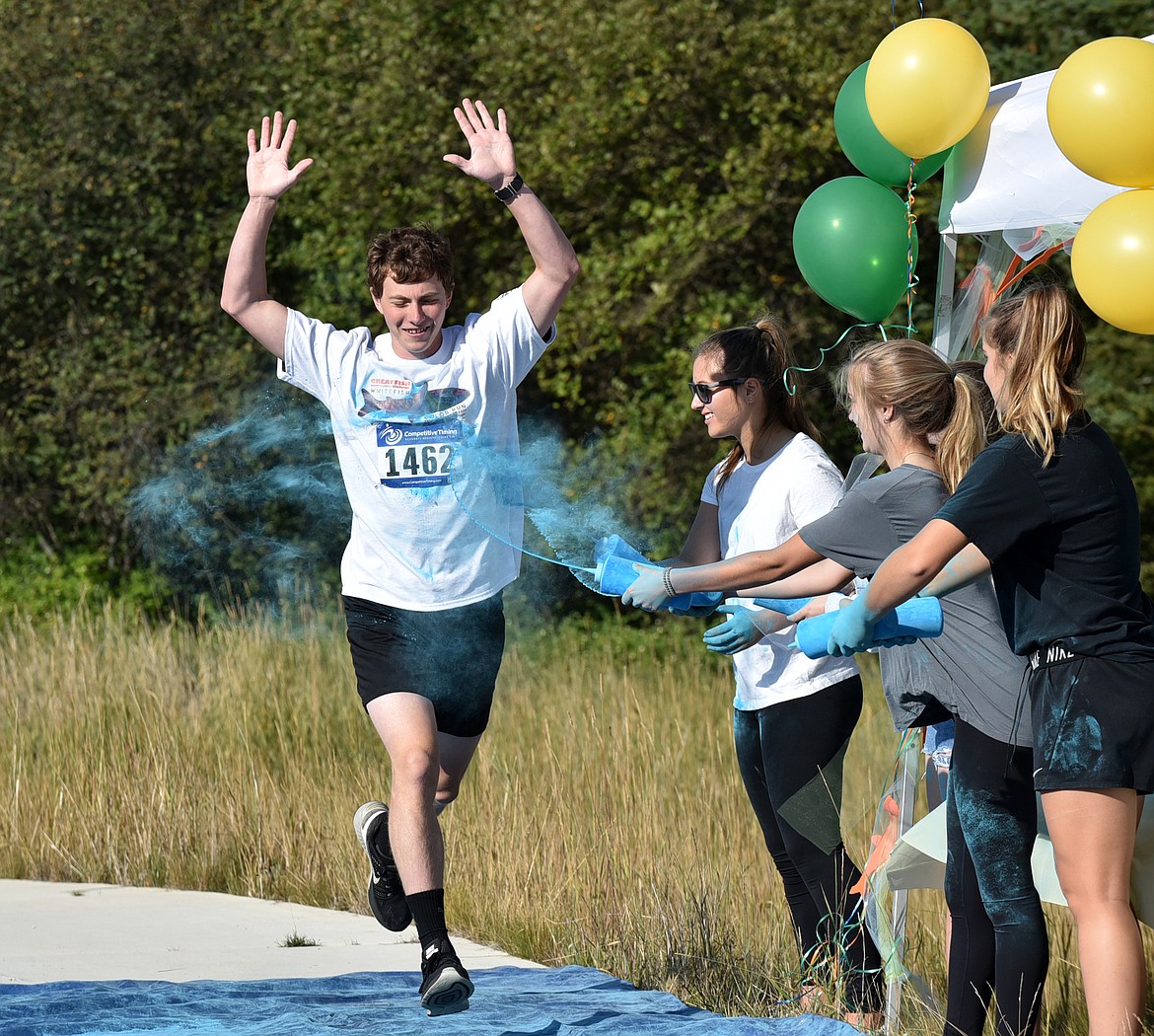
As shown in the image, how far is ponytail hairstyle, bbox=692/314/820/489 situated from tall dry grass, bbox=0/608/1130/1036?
1.09m

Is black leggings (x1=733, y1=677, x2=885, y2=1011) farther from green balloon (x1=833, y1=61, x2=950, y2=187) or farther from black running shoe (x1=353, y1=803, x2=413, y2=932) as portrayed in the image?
green balloon (x1=833, y1=61, x2=950, y2=187)

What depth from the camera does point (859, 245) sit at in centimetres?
484

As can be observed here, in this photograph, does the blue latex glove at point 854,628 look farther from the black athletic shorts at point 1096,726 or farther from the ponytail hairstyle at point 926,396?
the ponytail hairstyle at point 926,396

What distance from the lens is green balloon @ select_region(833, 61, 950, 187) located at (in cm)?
498

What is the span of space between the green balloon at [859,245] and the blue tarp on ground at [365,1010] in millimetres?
2223

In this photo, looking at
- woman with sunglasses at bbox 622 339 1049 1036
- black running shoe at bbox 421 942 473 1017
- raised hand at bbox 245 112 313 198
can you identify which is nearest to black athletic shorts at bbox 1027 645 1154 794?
woman with sunglasses at bbox 622 339 1049 1036

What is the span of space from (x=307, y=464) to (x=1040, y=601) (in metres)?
9.48

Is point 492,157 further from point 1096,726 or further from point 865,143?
point 1096,726

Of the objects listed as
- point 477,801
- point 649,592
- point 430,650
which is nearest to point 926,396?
point 649,592

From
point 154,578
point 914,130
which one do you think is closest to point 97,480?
point 154,578

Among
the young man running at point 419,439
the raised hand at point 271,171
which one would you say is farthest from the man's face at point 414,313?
the raised hand at point 271,171

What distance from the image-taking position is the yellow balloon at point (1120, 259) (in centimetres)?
380

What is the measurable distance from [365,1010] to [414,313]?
1.94 metres

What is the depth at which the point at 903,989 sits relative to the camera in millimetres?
4098
